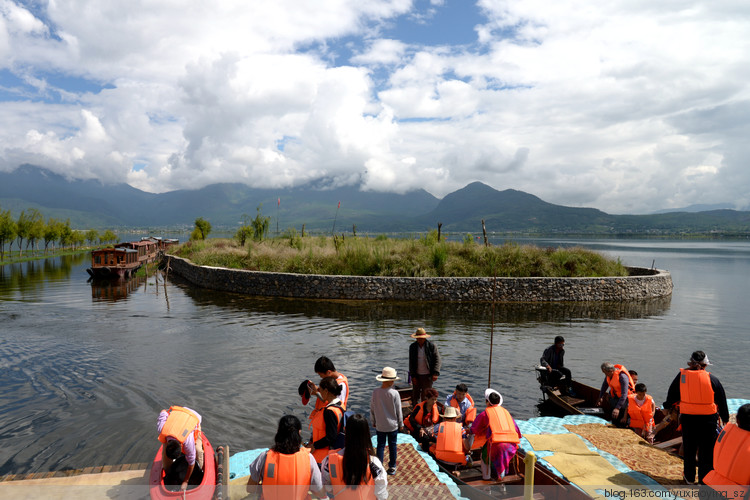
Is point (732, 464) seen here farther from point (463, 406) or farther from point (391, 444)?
point (391, 444)

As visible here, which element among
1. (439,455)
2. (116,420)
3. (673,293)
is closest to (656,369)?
(439,455)

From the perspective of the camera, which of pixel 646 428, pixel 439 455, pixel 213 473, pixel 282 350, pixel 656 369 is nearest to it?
pixel 213 473

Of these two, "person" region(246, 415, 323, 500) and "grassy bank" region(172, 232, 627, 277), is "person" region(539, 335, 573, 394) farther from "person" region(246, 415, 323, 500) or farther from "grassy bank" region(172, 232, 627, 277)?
"grassy bank" region(172, 232, 627, 277)

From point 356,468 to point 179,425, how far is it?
2.26 meters

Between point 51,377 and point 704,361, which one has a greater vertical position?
point 704,361

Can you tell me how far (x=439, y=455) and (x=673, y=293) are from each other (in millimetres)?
32531

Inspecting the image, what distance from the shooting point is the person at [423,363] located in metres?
8.94

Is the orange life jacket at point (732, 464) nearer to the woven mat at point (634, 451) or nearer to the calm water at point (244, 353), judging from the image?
the woven mat at point (634, 451)

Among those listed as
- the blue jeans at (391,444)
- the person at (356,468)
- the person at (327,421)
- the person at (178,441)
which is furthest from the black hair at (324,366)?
the person at (356,468)

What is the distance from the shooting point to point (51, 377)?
12.6 metres

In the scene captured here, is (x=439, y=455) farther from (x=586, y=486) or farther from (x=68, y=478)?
(x=68, y=478)

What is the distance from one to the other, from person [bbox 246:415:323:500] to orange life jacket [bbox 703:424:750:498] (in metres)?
4.57

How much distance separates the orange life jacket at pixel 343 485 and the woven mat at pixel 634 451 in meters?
4.80

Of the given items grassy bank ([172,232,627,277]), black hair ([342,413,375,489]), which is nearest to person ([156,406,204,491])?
black hair ([342,413,375,489])
